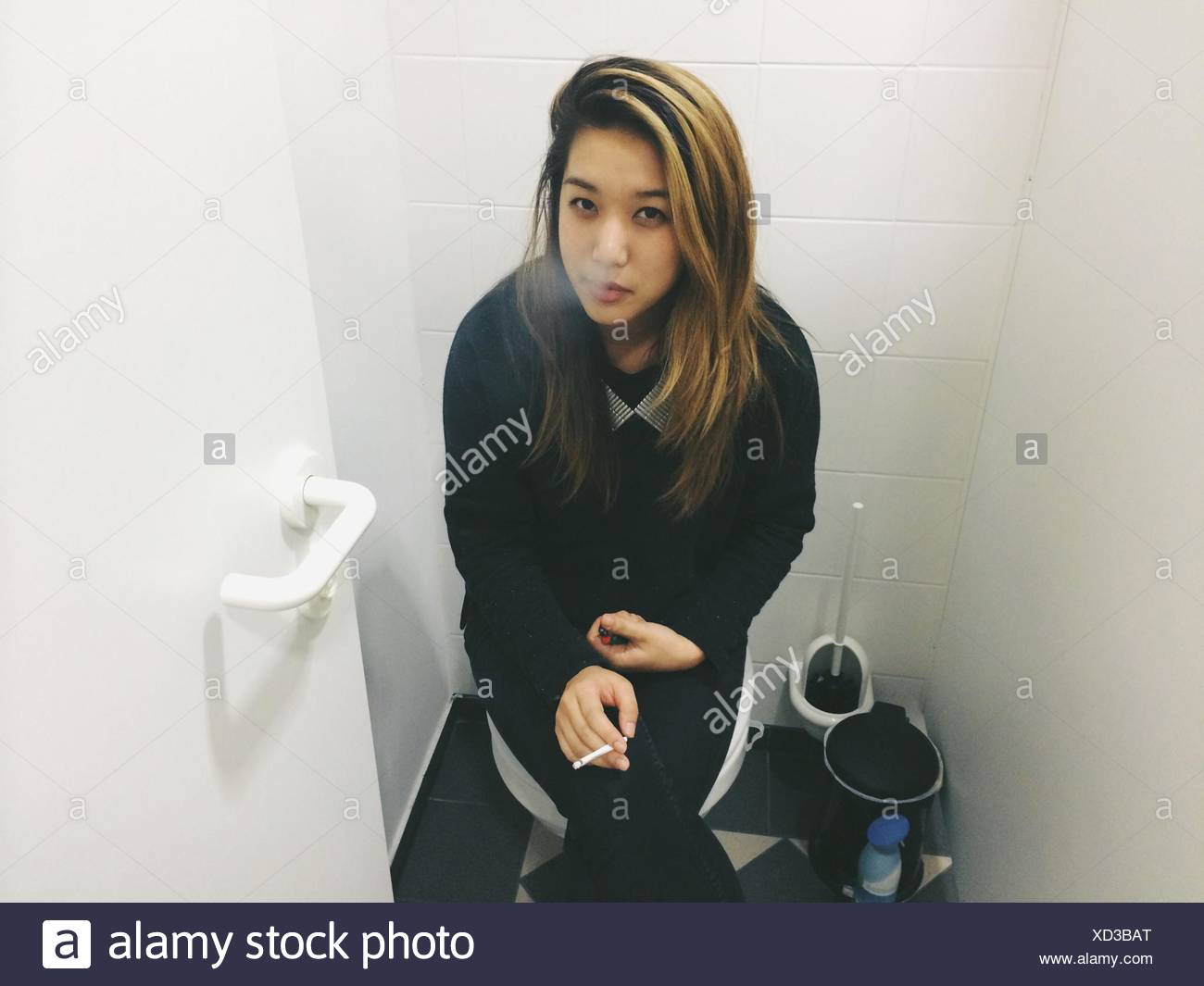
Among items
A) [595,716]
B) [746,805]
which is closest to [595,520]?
[595,716]

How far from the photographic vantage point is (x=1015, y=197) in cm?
113

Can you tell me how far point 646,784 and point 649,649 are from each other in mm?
163

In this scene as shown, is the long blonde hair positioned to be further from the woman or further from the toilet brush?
the toilet brush

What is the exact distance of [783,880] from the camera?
4.35 ft

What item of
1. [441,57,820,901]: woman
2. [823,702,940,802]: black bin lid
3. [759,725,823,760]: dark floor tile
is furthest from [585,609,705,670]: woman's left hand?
[759,725,823,760]: dark floor tile

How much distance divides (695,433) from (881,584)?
22.9 inches

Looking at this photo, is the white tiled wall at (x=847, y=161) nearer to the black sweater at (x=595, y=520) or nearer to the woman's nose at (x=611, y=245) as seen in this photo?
the black sweater at (x=595, y=520)

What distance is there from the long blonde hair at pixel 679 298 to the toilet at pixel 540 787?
0.28m

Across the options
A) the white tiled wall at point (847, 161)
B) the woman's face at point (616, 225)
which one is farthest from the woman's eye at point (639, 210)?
the white tiled wall at point (847, 161)

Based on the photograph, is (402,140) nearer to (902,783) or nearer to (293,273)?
(293,273)

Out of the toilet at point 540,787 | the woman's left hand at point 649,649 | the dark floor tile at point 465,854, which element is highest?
the woman's left hand at point 649,649

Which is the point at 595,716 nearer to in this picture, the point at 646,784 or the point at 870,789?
the point at 646,784

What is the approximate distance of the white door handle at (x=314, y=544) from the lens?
585mm

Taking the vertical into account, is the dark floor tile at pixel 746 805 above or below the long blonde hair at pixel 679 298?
below
